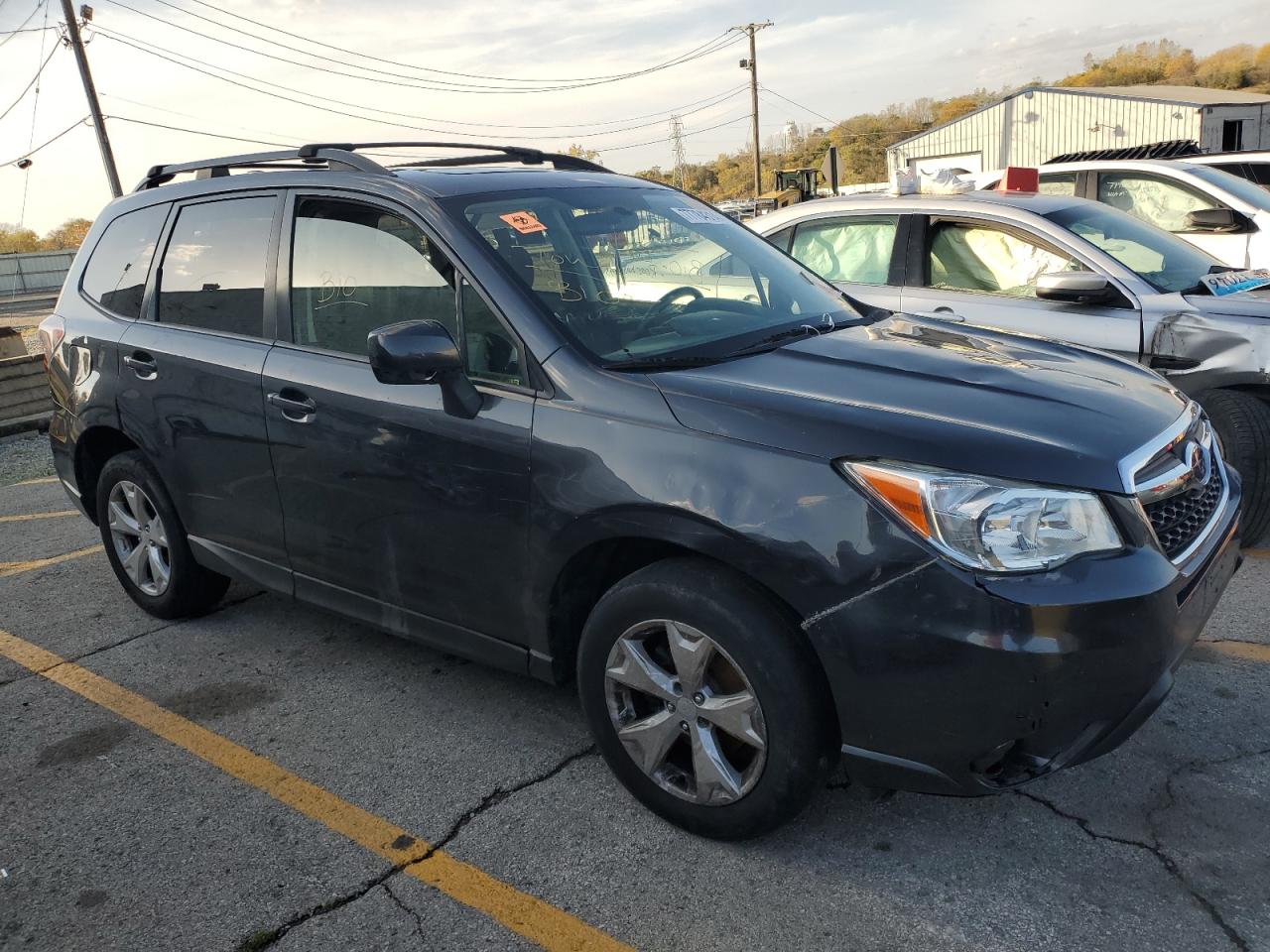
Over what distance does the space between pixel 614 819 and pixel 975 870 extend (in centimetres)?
96

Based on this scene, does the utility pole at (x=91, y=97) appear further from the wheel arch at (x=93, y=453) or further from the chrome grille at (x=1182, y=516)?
the chrome grille at (x=1182, y=516)

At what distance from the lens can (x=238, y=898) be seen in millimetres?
2604

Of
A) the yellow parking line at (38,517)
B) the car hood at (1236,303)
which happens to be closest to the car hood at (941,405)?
the car hood at (1236,303)

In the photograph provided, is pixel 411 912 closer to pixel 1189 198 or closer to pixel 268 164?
pixel 268 164

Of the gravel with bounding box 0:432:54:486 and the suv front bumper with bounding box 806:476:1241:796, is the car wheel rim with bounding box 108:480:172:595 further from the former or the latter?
the gravel with bounding box 0:432:54:486

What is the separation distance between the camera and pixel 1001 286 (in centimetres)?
541

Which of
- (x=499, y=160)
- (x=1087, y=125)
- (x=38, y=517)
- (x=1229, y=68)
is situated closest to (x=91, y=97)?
(x=38, y=517)

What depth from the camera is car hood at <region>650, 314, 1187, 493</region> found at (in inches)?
91.2

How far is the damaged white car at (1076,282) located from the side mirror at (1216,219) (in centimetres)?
146

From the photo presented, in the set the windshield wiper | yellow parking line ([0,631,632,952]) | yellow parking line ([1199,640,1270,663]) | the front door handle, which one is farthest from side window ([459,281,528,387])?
yellow parking line ([1199,640,1270,663])

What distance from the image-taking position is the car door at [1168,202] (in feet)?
23.1

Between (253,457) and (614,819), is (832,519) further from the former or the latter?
(253,457)

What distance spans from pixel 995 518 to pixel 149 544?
3.57 meters

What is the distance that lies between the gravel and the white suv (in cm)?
750
